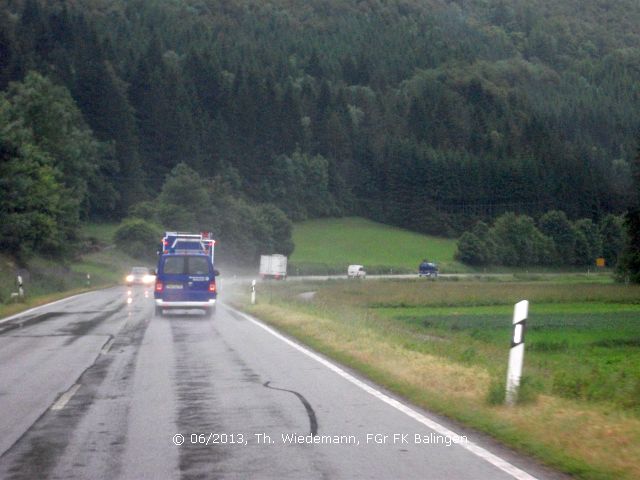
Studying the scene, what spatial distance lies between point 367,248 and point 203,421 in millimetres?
80652

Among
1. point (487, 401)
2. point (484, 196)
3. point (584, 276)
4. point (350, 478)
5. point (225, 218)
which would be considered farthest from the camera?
point (225, 218)

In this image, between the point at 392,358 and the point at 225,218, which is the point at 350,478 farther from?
the point at 225,218

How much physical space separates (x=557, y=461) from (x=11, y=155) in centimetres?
4454

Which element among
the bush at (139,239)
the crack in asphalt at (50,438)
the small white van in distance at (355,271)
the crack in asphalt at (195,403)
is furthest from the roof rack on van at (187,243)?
the bush at (139,239)

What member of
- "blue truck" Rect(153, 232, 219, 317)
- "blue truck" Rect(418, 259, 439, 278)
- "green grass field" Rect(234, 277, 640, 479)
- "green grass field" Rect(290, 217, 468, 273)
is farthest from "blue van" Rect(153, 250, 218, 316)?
"green grass field" Rect(290, 217, 468, 273)

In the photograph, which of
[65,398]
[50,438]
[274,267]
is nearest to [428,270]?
[274,267]

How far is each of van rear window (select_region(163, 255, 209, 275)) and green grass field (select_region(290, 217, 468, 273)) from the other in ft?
176

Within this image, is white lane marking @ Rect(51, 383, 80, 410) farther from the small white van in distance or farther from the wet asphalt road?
the small white van in distance

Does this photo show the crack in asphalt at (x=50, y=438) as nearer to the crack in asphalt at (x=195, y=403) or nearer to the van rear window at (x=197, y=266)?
the crack in asphalt at (x=195, y=403)

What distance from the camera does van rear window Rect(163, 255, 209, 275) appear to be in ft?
93.8

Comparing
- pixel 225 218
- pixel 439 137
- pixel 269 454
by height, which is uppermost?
pixel 439 137

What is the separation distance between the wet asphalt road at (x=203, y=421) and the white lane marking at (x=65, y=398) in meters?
0.01

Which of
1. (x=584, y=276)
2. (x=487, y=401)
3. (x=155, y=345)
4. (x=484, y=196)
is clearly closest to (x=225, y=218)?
(x=484, y=196)

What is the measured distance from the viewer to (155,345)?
19375mm
